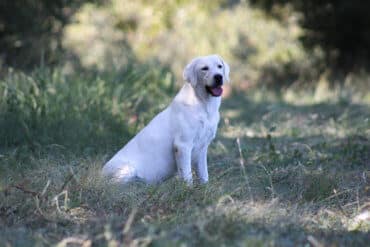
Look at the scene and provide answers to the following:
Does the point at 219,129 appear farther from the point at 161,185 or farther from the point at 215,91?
the point at 161,185

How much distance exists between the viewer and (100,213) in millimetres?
5039

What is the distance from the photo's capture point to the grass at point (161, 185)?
14.4ft

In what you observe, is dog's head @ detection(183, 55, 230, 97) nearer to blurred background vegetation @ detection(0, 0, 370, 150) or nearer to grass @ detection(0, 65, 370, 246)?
grass @ detection(0, 65, 370, 246)

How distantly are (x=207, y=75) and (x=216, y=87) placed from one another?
0.44 ft

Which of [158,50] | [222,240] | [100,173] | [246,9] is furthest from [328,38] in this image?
[222,240]

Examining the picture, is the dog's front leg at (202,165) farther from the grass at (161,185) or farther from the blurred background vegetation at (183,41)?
the blurred background vegetation at (183,41)

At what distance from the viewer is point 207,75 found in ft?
20.0

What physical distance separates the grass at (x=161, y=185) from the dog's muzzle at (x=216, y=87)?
72 centimetres

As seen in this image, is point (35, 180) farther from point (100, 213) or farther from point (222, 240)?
point (222, 240)

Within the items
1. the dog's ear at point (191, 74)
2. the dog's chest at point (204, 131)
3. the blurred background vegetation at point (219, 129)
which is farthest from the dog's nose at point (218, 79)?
the blurred background vegetation at point (219, 129)

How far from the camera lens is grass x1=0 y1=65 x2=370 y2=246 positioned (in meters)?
4.38

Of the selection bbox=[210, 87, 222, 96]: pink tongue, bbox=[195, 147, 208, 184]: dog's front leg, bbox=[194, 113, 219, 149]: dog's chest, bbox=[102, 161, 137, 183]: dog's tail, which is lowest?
bbox=[195, 147, 208, 184]: dog's front leg

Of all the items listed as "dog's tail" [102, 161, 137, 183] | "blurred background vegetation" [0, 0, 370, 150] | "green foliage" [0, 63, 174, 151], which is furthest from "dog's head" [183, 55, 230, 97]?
"blurred background vegetation" [0, 0, 370, 150]

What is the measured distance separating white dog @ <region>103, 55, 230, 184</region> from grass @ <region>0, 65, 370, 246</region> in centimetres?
26
